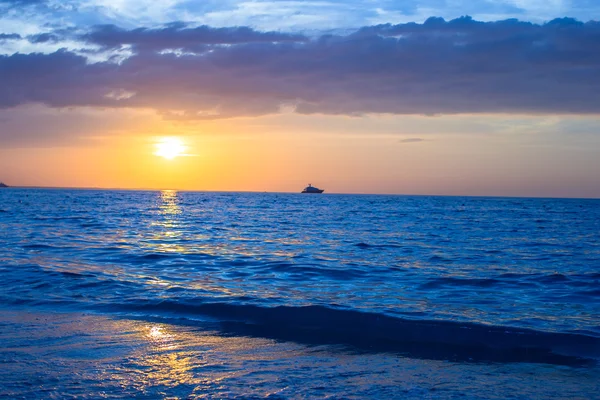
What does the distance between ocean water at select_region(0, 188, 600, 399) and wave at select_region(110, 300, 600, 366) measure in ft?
0.14

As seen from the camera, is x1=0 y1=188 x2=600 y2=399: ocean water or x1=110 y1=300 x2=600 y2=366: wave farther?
x1=110 y1=300 x2=600 y2=366: wave

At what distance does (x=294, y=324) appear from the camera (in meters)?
12.8

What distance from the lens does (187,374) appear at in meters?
8.53

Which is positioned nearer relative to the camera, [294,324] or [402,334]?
[402,334]

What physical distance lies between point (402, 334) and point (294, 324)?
2480 millimetres

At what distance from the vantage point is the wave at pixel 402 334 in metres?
10.6

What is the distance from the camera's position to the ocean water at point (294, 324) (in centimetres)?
829

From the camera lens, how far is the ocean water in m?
8.29

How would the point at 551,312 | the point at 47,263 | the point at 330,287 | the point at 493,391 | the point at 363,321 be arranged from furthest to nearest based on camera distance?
1. the point at 47,263
2. the point at 330,287
3. the point at 551,312
4. the point at 363,321
5. the point at 493,391

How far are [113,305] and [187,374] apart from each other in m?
6.58

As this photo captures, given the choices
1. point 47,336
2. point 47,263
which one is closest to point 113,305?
point 47,336

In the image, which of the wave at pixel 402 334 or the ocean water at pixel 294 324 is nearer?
the ocean water at pixel 294 324

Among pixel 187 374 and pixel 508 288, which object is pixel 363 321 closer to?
pixel 187 374

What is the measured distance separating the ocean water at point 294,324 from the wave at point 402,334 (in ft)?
0.14
